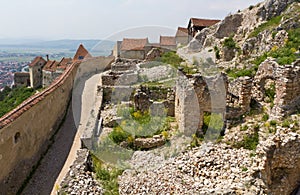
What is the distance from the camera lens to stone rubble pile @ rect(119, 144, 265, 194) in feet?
24.5

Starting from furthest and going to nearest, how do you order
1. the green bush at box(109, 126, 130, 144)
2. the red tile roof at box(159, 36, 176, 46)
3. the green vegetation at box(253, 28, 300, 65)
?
1. the red tile roof at box(159, 36, 176, 46)
2. the green bush at box(109, 126, 130, 144)
3. the green vegetation at box(253, 28, 300, 65)

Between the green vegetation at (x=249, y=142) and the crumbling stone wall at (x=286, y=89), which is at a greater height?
the crumbling stone wall at (x=286, y=89)

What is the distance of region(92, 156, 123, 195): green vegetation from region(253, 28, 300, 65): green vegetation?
749cm

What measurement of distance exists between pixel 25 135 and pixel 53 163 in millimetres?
1661

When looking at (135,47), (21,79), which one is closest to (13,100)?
(21,79)

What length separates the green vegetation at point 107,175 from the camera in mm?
8773

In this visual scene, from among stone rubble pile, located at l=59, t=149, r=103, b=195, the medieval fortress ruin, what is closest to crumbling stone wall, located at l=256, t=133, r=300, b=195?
the medieval fortress ruin

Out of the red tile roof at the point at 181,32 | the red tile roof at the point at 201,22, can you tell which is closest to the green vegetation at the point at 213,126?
the red tile roof at the point at 181,32

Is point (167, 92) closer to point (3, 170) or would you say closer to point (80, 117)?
point (80, 117)

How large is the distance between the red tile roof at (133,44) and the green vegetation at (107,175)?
93.4 feet

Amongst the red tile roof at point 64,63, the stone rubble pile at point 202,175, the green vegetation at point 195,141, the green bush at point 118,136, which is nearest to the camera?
the stone rubble pile at point 202,175

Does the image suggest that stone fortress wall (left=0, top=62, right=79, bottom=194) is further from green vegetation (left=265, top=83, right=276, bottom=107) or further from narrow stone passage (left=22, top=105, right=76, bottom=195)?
green vegetation (left=265, top=83, right=276, bottom=107)

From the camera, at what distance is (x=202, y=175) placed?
27.7ft

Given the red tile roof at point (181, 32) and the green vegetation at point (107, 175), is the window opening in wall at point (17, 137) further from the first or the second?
the red tile roof at point (181, 32)
